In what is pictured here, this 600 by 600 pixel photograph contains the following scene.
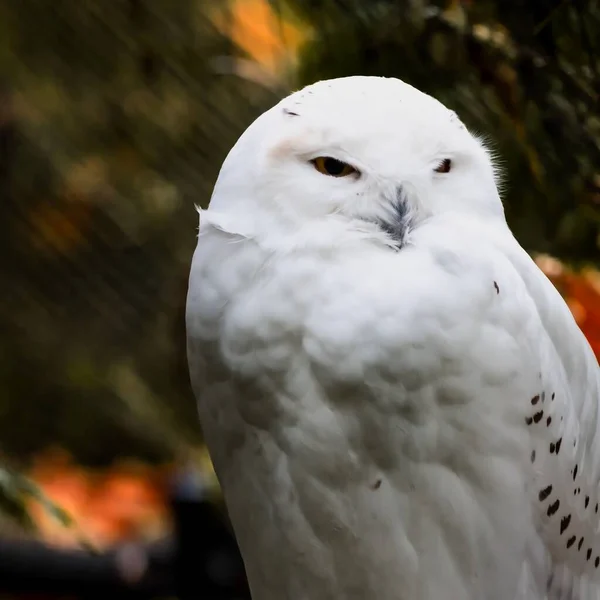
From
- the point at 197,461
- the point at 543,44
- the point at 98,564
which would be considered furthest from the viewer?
the point at 197,461

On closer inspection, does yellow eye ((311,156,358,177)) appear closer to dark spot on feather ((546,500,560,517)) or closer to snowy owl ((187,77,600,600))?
snowy owl ((187,77,600,600))

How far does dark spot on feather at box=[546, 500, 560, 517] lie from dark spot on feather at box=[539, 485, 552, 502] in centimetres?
1

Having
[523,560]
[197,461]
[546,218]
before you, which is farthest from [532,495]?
[197,461]

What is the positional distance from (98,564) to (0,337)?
2.37 ft

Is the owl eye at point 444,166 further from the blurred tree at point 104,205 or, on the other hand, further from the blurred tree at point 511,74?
the blurred tree at point 104,205

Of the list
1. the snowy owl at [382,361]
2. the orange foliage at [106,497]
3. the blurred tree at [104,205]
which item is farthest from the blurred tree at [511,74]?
the orange foliage at [106,497]

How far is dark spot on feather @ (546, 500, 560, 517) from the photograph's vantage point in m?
0.88

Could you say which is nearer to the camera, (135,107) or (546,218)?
(546,218)

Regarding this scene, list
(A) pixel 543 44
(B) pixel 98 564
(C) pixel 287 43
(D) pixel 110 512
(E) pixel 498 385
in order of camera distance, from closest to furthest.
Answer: (E) pixel 498 385 < (A) pixel 543 44 < (C) pixel 287 43 < (B) pixel 98 564 < (D) pixel 110 512

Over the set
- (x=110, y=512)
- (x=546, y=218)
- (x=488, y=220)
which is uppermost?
(x=488, y=220)

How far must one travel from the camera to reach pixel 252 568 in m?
0.94

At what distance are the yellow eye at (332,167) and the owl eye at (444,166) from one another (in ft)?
0.26

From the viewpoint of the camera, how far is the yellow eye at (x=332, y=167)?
2.73ft

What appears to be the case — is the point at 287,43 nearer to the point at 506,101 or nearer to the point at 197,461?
the point at 506,101
